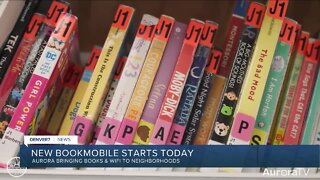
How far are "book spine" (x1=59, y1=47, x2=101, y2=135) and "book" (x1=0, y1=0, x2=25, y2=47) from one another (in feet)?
0.54

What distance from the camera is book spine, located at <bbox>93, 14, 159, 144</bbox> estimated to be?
0.84 meters

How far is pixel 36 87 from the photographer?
0.82 metres

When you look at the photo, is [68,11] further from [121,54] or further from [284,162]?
[284,162]

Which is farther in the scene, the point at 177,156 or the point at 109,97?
the point at 109,97

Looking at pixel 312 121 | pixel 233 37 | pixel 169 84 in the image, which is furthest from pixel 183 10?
pixel 312 121

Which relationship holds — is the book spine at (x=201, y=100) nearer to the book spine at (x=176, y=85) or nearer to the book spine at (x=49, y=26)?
the book spine at (x=176, y=85)

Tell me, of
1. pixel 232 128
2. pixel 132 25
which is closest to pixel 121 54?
pixel 132 25

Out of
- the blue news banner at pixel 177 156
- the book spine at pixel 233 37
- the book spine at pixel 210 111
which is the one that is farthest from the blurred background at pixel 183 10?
the blue news banner at pixel 177 156

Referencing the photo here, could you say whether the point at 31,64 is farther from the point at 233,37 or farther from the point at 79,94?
the point at 233,37

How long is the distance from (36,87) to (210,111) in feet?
1.05

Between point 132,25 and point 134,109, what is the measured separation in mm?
194

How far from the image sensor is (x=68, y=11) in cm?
91

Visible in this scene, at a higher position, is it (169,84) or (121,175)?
(169,84)

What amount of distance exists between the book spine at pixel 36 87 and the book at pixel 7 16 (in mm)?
106
